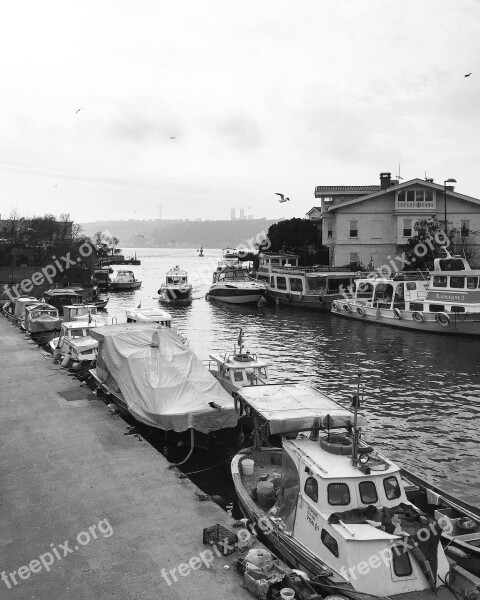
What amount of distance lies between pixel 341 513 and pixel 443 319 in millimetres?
35247

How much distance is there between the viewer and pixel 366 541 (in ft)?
32.9

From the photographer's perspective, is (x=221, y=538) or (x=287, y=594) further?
(x=221, y=538)

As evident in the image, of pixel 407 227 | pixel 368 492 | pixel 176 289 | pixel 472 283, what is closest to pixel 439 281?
pixel 472 283

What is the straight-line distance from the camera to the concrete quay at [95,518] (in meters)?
9.84

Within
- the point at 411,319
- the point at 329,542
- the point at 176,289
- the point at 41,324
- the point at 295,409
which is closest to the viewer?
the point at 329,542

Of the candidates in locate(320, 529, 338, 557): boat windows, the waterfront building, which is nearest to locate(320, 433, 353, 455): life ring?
locate(320, 529, 338, 557): boat windows

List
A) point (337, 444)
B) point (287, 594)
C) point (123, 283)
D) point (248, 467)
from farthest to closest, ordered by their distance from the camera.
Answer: point (123, 283)
point (248, 467)
point (337, 444)
point (287, 594)

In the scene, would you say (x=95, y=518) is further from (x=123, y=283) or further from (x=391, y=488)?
(x=123, y=283)

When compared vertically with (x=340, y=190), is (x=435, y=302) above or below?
below

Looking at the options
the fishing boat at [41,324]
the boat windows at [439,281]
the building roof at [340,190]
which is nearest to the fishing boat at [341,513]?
the fishing boat at [41,324]

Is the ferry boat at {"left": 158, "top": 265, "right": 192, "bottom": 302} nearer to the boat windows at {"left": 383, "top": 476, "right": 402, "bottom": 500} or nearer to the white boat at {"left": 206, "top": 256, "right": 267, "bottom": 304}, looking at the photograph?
the white boat at {"left": 206, "top": 256, "right": 267, "bottom": 304}

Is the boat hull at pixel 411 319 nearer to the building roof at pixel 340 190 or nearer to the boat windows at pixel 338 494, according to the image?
the building roof at pixel 340 190

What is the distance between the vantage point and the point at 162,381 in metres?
19.9

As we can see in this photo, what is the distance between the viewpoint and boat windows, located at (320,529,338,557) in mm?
10480
